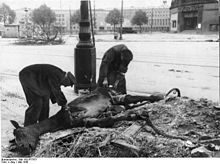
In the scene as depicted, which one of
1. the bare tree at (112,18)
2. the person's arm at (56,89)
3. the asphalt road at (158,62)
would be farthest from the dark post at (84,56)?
the person's arm at (56,89)

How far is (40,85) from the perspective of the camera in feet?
7.48

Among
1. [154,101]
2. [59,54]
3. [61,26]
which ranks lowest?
[154,101]

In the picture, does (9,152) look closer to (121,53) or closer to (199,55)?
(121,53)

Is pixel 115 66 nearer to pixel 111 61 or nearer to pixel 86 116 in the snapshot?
pixel 111 61

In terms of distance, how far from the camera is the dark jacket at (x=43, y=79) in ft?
7.31

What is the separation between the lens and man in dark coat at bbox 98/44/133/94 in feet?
9.62

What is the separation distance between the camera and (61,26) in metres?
4.29

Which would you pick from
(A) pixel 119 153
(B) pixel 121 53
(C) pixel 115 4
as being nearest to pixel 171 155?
(A) pixel 119 153

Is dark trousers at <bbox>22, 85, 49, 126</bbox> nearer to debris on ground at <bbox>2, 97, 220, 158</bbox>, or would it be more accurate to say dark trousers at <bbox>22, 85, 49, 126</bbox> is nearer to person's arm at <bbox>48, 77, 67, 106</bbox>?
person's arm at <bbox>48, 77, 67, 106</bbox>

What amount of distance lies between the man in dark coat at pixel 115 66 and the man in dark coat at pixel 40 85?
0.74 meters

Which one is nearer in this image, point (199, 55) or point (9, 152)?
point (9, 152)

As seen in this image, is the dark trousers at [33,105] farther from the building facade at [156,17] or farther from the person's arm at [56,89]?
the building facade at [156,17]

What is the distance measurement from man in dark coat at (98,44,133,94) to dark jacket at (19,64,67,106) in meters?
0.77

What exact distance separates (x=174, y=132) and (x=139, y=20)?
5.80ft
